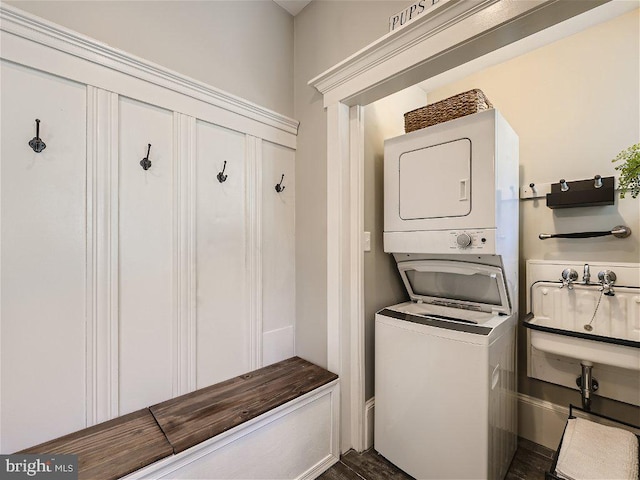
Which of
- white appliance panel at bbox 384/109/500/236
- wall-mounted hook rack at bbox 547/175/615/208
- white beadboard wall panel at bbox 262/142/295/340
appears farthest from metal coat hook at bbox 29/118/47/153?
wall-mounted hook rack at bbox 547/175/615/208

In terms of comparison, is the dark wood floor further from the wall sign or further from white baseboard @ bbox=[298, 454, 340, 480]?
the wall sign

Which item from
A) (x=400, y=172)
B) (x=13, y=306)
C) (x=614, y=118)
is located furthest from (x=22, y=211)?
(x=614, y=118)

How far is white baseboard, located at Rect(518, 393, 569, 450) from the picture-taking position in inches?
73.4

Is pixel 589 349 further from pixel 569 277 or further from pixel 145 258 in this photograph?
pixel 145 258

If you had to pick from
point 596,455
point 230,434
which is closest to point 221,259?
point 230,434

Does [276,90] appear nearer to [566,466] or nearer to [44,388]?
[44,388]

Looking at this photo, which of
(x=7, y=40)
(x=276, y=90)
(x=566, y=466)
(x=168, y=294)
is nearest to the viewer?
(x=7, y=40)

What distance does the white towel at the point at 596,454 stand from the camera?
1.15 m

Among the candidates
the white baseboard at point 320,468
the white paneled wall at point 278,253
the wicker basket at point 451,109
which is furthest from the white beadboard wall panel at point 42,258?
A: the wicker basket at point 451,109

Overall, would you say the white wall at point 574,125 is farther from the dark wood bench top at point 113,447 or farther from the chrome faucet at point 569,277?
the dark wood bench top at point 113,447

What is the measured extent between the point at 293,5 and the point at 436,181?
1.52 m

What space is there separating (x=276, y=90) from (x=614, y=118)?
6.81 ft

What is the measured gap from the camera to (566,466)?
1.20 m

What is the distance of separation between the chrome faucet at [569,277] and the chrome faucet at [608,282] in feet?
0.40
